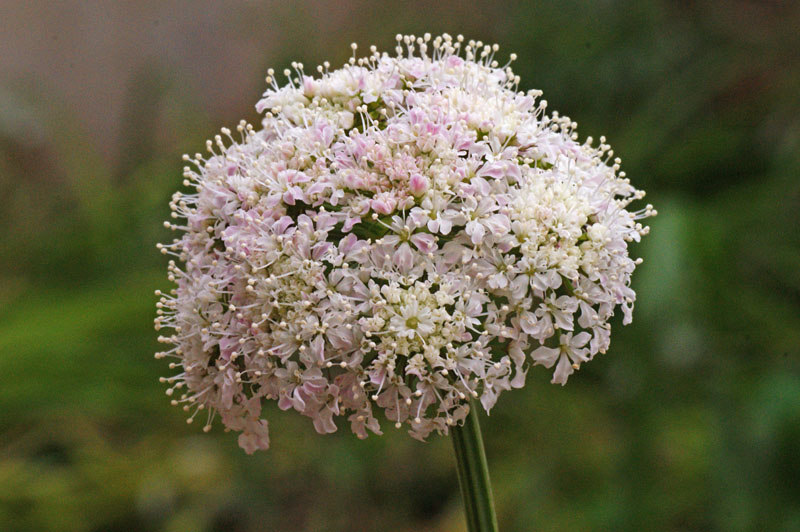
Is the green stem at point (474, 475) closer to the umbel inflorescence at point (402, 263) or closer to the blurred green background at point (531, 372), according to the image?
the umbel inflorescence at point (402, 263)

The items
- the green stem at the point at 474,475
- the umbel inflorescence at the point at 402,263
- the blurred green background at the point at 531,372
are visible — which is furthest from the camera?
the blurred green background at the point at 531,372

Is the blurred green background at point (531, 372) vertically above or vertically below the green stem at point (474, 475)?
above

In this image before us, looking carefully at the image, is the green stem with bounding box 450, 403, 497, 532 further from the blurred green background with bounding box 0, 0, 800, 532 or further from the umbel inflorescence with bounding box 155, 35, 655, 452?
the blurred green background with bounding box 0, 0, 800, 532

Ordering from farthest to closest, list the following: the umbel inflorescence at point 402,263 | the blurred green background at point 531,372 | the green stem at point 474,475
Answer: the blurred green background at point 531,372 < the green stem at point 474,475 < the umbel inflorescence at point 402,263

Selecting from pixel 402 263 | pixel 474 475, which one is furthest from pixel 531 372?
pixel 402 263

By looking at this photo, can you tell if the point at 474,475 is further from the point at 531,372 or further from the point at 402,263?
the point at 531,372

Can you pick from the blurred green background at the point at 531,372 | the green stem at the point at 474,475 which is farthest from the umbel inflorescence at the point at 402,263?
the blurred green background at the point at 531,372

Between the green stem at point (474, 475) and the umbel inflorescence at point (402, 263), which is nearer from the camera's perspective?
the umbel inflorescence at point (402, 263)
